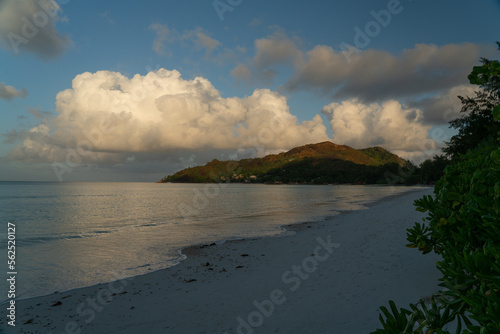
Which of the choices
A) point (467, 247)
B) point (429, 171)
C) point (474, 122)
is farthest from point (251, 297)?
point (429, 171)

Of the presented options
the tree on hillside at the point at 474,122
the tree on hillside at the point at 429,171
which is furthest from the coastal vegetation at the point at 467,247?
the tree on hillside at the point at 429,171

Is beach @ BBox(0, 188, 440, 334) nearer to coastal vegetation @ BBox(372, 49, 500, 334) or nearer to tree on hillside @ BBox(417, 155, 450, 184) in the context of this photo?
coastal vegetation @ BBox(372, 49, 500, 334)

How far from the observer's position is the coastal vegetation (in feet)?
4.40

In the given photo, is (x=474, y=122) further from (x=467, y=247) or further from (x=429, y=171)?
(x=429, y=171)

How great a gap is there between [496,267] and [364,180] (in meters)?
201

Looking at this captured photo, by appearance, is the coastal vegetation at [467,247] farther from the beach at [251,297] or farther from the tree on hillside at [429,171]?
the tree on hillside at [429,171]

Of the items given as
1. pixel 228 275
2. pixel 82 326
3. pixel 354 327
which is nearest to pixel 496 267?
pixel 354 327

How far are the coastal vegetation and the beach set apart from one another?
255 centimetres

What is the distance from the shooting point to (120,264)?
11.4 m

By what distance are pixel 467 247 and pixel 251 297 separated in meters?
5.80

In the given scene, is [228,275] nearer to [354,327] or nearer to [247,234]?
[354,327]

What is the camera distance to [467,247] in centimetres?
195

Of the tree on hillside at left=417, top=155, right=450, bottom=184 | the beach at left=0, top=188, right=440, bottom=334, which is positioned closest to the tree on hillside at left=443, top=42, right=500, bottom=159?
the beach at left=0, top=188, right=440, bottom=334

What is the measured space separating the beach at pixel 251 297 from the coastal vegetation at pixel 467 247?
2.55 metres
